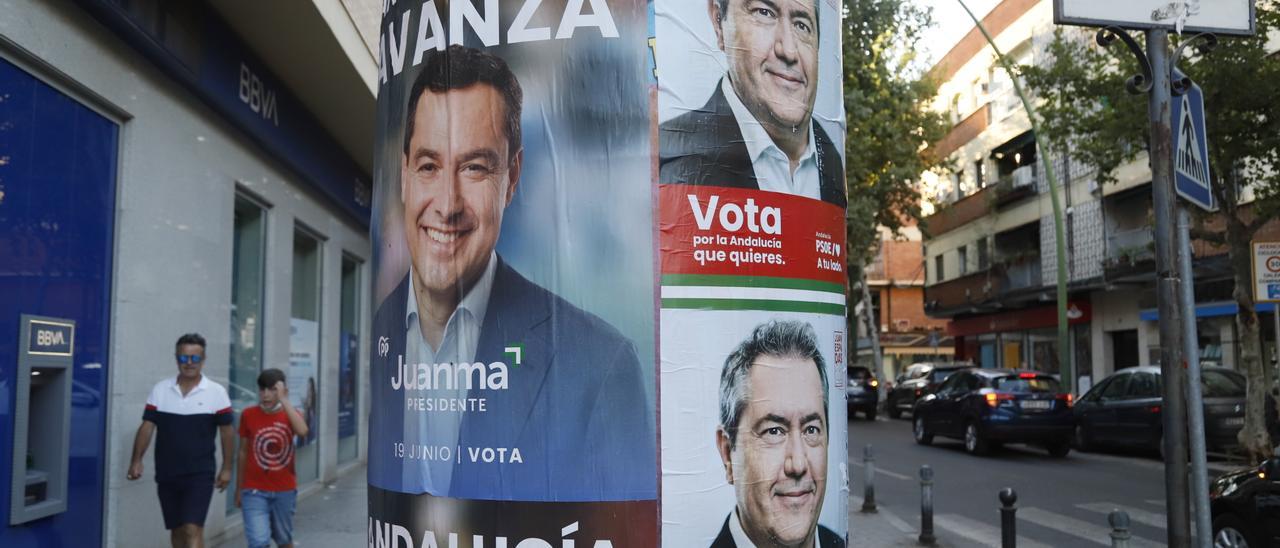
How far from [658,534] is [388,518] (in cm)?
111

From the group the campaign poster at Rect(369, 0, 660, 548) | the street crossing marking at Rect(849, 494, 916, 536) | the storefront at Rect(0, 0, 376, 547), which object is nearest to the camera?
the campaign poster at Rect(369, 0, 660, 548)

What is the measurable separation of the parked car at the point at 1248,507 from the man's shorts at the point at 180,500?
7.19 metres

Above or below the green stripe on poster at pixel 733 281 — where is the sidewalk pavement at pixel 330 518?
below

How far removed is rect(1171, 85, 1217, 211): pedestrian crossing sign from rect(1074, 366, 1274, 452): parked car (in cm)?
1117

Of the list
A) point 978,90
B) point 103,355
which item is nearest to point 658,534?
point 103,355

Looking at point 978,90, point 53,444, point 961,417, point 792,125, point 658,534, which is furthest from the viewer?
point 978,90

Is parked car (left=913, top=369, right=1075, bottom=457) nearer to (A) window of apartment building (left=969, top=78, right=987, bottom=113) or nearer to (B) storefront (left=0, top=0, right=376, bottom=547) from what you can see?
(B) storefront (left=0, top=0, right=376, bottom=547)

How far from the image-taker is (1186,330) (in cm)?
566

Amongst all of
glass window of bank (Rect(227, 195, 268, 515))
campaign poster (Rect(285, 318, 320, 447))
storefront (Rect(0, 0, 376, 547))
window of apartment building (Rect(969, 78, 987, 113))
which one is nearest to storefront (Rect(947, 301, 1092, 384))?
window of apartment building (Rect(969, 78, 987, 113))

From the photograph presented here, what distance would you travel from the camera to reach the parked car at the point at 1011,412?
59.3 ft

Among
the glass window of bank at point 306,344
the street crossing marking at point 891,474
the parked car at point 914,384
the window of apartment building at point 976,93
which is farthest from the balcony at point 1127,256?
the glass window of bank at point 306,344

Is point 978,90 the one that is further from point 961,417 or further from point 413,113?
point 413,113

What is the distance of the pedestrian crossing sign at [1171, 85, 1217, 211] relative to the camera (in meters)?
5.73

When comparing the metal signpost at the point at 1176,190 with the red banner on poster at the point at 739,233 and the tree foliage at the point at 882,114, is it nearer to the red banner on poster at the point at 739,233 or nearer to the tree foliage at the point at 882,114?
the red banner on poster at the point at 739,233
